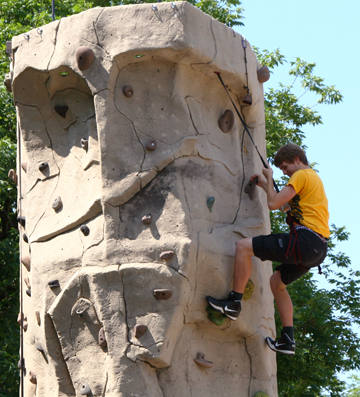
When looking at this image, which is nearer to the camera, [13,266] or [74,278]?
[74,278]

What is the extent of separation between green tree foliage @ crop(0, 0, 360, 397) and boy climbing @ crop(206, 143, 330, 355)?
11.9ft

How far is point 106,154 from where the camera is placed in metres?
4.86

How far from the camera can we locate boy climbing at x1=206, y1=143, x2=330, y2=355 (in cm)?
475

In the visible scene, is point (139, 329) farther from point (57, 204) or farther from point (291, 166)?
point (291, 166)

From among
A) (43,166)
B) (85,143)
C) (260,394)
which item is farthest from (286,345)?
(43,166)

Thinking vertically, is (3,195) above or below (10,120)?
below

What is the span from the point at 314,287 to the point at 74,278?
633 centimetres

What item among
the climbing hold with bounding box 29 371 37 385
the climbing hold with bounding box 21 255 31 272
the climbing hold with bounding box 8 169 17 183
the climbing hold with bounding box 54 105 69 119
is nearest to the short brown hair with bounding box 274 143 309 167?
the climbing hold with bounding box 54 105 69 119

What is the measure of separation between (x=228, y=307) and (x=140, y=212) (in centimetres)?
92

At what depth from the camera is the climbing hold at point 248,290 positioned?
5055 mm

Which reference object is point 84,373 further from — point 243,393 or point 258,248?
point 258,248

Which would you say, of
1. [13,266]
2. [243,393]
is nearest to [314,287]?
[13,266]

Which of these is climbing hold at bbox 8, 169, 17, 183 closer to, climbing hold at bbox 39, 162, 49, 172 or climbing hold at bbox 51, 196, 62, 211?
climbing hold at bbox 39, 162, 49, 172

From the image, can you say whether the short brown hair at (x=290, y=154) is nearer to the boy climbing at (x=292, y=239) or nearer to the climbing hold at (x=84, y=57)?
the boy climbing at (x=292, y=239)
